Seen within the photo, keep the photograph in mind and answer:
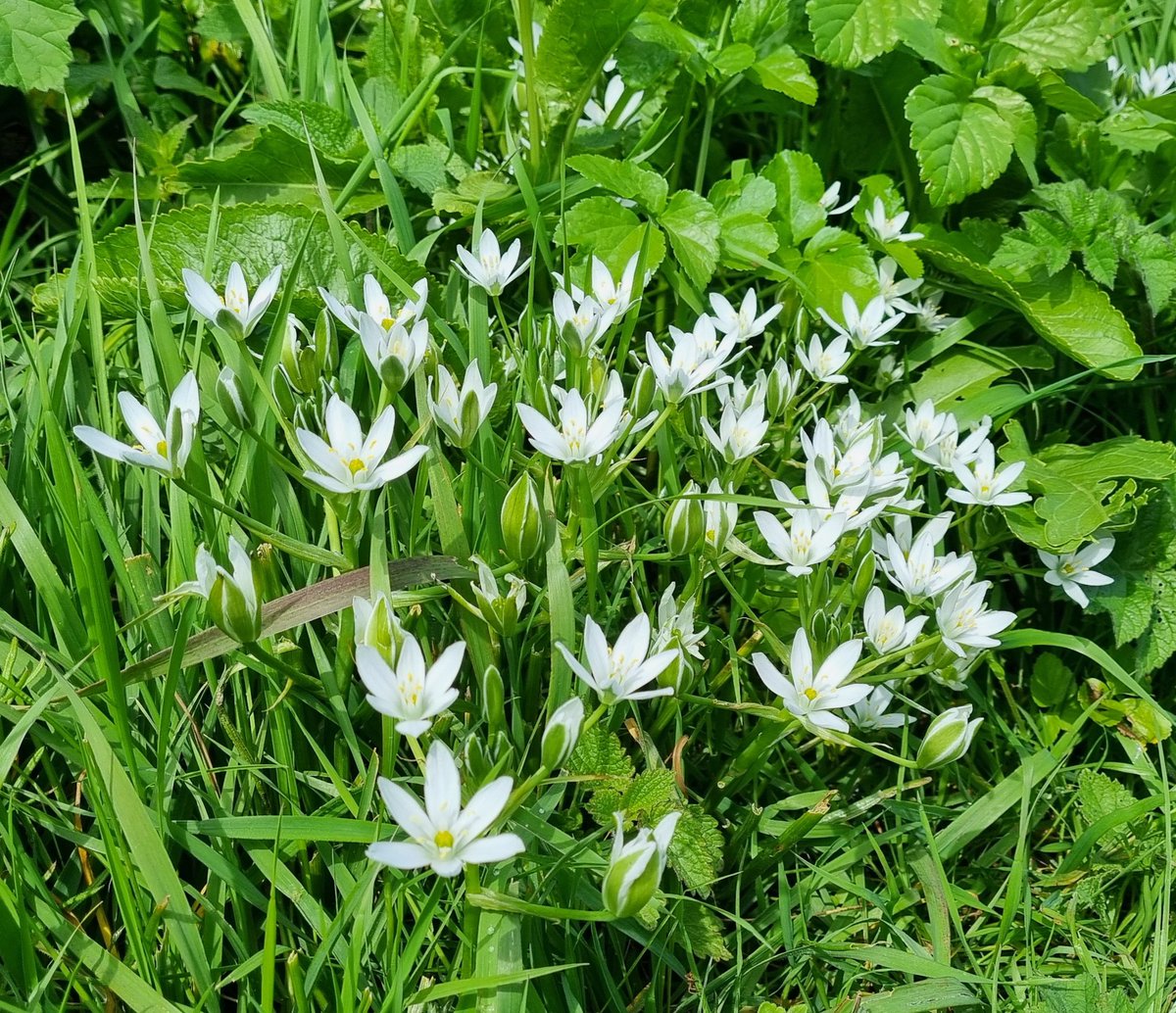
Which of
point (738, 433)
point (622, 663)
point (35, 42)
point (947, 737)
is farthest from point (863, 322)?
point (35, 42)

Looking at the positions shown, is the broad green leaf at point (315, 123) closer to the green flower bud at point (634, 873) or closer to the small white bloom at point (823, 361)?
the small white bloom at point (823, 361)

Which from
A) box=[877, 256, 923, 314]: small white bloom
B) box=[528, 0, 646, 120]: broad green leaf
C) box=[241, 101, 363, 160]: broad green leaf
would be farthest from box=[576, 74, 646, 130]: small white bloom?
box=[877, 256, 923, 314]: small white bloom

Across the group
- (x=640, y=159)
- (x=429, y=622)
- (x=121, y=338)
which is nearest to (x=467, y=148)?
(x=640, y=159)

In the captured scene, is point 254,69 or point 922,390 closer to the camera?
point 922,390

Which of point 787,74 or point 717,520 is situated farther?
point 787,74

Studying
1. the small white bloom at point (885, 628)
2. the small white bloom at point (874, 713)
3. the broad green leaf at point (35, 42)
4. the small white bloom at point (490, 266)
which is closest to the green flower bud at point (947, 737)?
the small white bloom at point (885, 628)

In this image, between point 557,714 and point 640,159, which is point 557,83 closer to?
point 640,159

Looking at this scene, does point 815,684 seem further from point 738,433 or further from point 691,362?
point 691,362

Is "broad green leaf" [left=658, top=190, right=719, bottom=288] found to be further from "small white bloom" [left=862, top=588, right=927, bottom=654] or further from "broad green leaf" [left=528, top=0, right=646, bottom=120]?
"small white bloom" [left=862, top=588, right=927, bottom=654]
